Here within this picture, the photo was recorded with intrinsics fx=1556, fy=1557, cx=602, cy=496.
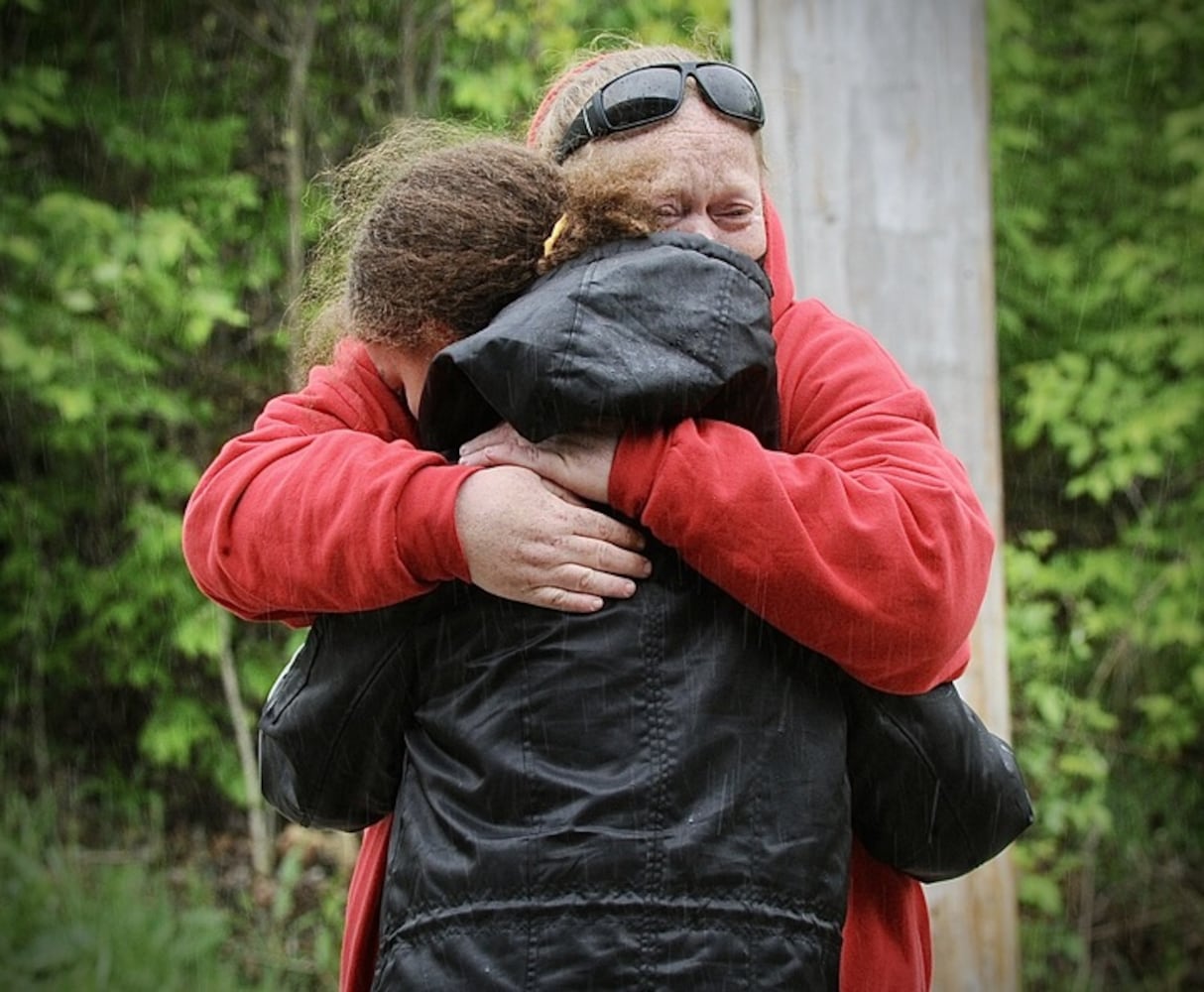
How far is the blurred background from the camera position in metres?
5.87

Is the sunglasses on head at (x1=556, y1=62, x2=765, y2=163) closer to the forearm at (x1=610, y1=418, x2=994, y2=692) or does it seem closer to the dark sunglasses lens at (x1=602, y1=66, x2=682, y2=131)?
the dark sunglasses lens at (x1=602, y1=66, x2=682, y2=131)

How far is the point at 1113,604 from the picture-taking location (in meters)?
6.58

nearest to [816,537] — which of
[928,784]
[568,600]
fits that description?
[568,600]

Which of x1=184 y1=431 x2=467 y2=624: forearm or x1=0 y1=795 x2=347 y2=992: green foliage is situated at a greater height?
x1=184 y1=431 x2=467 y2=624: forearm

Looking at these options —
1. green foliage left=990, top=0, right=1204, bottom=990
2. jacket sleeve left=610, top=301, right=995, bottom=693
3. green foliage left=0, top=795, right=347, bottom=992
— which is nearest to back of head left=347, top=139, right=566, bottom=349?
jacket sleeve left=610, top=301, right=995, bottom=693

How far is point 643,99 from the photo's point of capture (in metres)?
1.87

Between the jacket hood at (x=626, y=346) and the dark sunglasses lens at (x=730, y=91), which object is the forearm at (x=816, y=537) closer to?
the jacket hood at (x=626, y=346)

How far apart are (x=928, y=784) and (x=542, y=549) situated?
1.75 ft

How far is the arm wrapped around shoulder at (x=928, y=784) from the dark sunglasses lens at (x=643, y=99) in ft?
2.33

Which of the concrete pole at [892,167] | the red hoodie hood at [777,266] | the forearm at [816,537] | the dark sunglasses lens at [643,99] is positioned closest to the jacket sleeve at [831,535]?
the forearm at [816,537]

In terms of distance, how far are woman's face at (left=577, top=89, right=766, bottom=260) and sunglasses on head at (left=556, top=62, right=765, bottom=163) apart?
0.04 ft

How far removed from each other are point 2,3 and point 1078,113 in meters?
4.59

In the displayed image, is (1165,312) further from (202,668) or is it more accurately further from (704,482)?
(704,482)

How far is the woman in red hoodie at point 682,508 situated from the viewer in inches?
62.8
